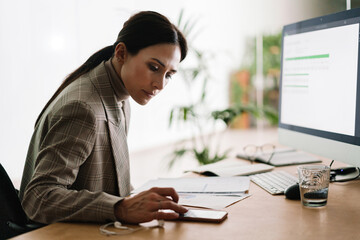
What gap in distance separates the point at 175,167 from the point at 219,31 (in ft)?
11.9

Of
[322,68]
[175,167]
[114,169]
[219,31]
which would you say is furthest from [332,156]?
[219,31]

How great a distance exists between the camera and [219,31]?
25.6ft

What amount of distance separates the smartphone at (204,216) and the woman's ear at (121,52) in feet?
1.91

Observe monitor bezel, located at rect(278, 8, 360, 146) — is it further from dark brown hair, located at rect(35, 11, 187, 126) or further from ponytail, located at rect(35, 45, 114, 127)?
ponytail, located at rect(35, 45, 114, 127)

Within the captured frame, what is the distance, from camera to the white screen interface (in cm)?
132

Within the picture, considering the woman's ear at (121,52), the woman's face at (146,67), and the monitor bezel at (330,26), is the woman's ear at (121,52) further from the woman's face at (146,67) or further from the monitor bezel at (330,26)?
the monitor bezel at (330,26)

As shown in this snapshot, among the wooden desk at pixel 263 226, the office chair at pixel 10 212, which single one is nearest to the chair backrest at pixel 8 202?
the office chair at pixel 10 212

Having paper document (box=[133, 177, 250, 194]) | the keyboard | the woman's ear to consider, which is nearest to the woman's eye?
the woman's ear

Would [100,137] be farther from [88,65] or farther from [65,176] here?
[88,65]

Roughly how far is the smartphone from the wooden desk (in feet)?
0.05

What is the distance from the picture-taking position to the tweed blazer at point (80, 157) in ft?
3.42

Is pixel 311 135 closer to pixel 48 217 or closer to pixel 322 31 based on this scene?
pixel 322 31

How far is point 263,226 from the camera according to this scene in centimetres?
97

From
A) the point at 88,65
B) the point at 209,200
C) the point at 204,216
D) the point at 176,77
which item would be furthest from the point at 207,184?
the point at 176,77
